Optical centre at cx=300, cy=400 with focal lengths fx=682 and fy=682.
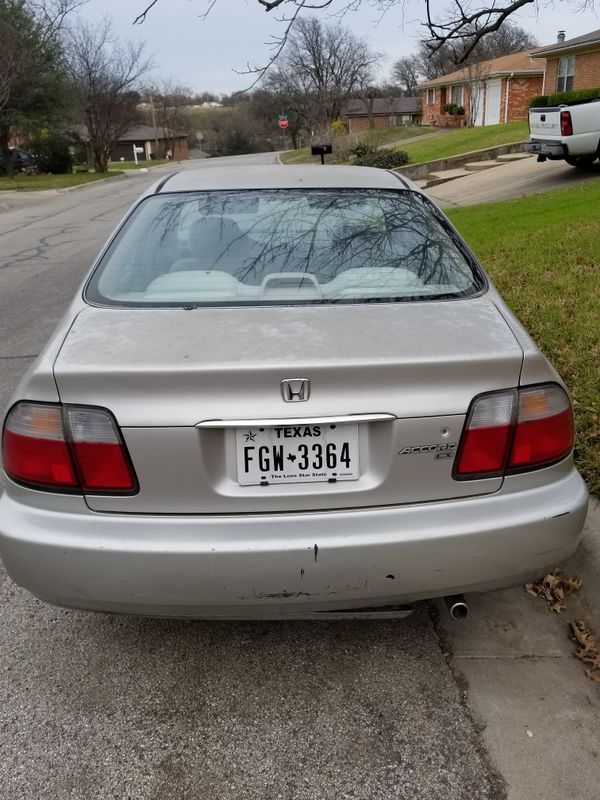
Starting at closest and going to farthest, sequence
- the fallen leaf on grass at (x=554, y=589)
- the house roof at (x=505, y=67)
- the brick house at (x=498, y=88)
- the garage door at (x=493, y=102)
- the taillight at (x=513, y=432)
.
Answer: the taillight at (x=513, y=432) < the fallen leaf on grass at (x=554, y=589) < the house roof at (x=505, y=67) < the brick house at (x=498, y=88) < the garage door at (x=493, y=102)

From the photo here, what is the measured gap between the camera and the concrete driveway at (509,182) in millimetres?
12625

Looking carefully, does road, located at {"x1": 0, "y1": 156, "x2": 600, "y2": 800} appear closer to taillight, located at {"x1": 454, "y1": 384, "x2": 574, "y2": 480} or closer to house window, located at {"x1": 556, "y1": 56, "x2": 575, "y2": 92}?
taillight, located at {"x1": 454, "y1": 384, "x2": 574, "y2": 480}

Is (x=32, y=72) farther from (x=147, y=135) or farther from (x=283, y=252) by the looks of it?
(x=147, y=135)

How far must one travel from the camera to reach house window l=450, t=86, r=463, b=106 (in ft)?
161

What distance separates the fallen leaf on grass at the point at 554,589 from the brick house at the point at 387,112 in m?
71.0

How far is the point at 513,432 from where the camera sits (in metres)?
2.02

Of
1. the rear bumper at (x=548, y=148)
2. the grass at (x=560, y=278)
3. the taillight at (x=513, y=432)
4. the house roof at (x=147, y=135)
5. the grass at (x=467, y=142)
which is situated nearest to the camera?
the taillight at (x=513, y=432)

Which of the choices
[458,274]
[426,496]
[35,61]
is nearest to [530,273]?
[458,274]

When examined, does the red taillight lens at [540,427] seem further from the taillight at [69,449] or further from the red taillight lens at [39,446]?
the red taillight lens at [39,446]

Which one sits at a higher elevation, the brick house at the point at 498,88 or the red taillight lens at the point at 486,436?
the brick house at the point at 498,88

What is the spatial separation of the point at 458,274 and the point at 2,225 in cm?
1681

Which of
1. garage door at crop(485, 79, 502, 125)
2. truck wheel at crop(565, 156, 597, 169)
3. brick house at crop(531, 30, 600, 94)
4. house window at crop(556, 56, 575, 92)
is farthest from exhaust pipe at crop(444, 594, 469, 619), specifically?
garage door at crop(485, 79, 502, 125)

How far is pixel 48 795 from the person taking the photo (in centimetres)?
191

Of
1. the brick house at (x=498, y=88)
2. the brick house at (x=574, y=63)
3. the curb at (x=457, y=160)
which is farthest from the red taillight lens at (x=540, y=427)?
the brick house at (x=498, y=88)
